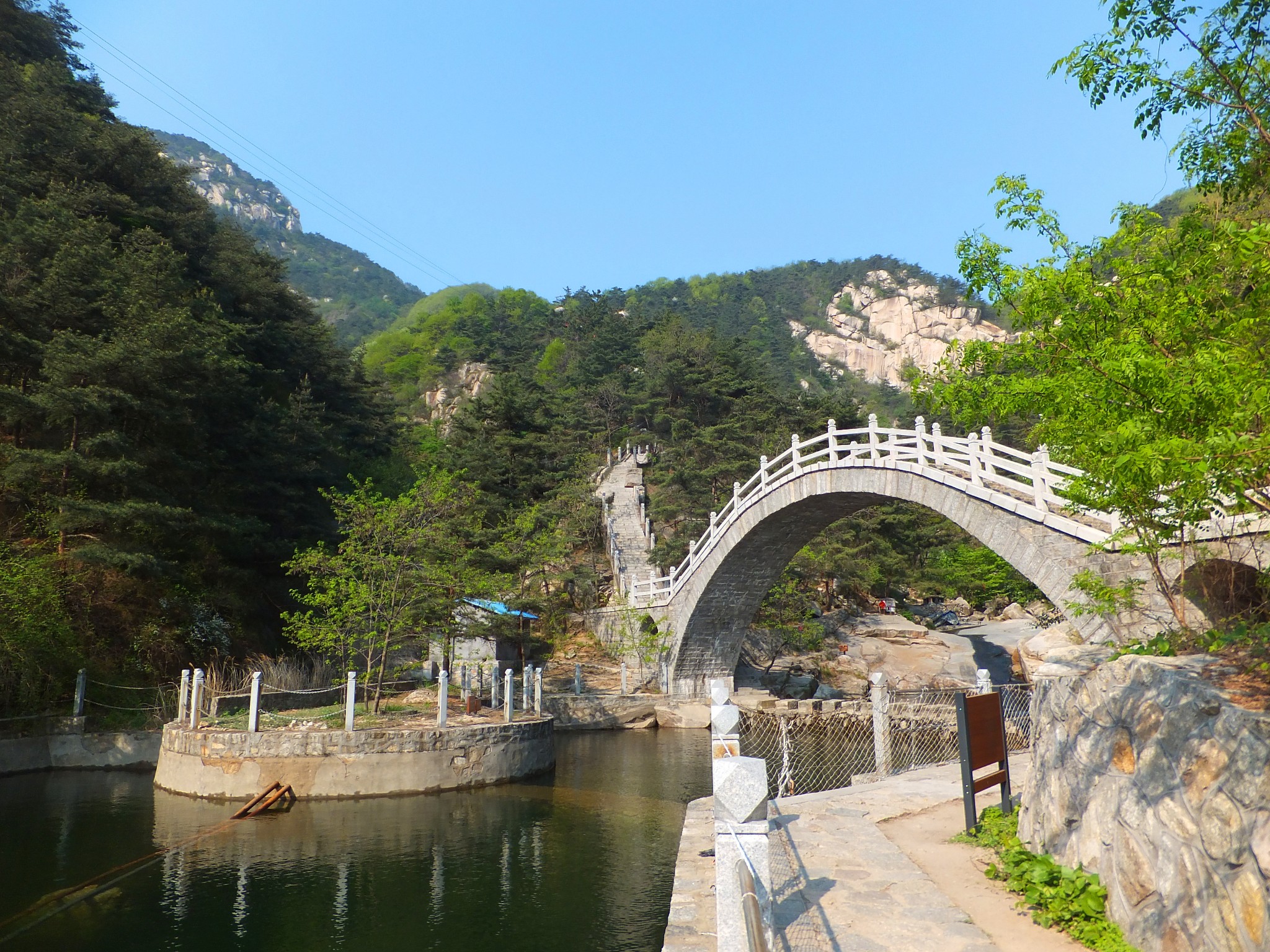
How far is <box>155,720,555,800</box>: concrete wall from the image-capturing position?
11.9m

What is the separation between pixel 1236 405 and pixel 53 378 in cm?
1809

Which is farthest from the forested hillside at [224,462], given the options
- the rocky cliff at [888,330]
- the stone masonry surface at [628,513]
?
the rocky cliff at [888,330]

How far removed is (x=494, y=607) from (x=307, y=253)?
130 metres

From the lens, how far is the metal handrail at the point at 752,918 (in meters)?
2.43

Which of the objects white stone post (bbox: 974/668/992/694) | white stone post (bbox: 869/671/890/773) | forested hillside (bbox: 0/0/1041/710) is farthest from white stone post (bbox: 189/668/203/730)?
white stone post (bbox: 974/668/992/694)

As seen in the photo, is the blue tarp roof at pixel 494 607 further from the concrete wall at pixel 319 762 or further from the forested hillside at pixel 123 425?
the concrete wall at pixel 319 762

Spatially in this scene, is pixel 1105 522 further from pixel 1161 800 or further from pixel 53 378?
pixel 53 378

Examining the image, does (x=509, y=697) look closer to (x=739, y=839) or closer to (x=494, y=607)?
(x=494, y=607)

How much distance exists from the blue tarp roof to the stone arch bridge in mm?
4274

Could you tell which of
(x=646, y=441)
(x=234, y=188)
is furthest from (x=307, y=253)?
(x=646, y=441)

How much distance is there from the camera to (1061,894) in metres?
4.64

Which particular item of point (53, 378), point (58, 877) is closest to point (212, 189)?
point (53, 378)

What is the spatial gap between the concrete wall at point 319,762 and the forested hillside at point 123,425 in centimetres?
404

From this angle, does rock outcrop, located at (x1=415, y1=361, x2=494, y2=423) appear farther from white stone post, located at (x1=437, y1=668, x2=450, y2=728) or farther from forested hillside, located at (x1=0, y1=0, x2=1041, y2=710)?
white stone post, located at (x1=437, y1=668, x2=450, y2=728)
